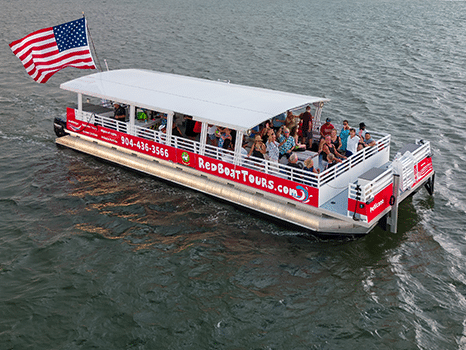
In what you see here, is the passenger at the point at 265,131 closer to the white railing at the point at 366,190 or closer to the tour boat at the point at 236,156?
the tour boat at the point at 236,156

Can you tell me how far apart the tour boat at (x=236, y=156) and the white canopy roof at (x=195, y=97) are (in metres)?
0.04

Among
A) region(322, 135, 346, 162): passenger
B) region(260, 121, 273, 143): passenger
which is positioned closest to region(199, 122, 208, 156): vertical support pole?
region(260, 121, 273, 143): passenger

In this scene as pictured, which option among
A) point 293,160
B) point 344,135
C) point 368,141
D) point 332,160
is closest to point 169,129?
point 293,160

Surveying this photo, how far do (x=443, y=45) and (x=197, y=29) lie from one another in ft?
87.4

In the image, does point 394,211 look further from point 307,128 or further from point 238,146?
point 238,146

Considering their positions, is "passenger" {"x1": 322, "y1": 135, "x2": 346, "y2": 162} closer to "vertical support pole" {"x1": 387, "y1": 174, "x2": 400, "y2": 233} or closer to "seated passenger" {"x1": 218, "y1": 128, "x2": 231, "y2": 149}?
"vertical support pole" {"x1": 387, "y1": 174, "x2": 400, "y2": 233}

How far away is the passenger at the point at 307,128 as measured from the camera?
18.4m

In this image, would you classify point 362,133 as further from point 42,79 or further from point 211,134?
point 42,79

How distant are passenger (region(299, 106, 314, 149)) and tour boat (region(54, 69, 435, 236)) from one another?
0.60 m

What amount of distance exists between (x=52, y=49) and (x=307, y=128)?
10.7 m

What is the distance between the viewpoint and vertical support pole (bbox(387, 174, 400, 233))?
48.0 feet

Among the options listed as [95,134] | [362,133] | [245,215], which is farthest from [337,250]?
[95,134]

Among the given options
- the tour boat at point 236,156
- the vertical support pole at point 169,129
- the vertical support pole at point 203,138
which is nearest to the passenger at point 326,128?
the tour boat at point 236,156

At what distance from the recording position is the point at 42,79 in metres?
18.9
